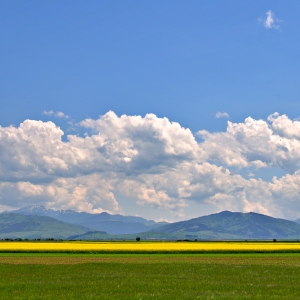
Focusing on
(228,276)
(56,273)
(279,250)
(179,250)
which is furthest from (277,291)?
(279,250)

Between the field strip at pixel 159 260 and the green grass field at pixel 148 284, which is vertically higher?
the field strip at pixel 159 260

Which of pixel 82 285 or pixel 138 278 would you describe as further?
pixel 138 278

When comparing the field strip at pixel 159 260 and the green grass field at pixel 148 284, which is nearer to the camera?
the green grass field at pixel 148 284

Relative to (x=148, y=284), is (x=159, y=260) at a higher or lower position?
higher

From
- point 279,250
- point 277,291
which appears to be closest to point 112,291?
point 277,291

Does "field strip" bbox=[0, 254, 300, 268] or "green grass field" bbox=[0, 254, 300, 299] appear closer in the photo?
"green grass field" bbox=[0, 254, 300, 299]

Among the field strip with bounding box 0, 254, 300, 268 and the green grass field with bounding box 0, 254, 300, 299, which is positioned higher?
the field strip with bounding box 0, 254, 300, 268

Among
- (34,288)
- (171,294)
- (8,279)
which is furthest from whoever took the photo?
(8,279)

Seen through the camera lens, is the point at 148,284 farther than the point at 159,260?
No

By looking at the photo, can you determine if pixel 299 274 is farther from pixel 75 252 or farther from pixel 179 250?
pixel 75 252

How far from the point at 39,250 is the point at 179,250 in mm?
30770

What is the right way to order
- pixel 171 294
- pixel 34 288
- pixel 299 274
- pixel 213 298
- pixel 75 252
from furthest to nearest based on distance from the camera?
1. pixel 75 252
2. pixel 299 274
3. pixel 34 288
4. pixel 171 294
5. pixel 213 298

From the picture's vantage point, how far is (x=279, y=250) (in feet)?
346

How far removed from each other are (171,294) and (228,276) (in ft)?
48.3
